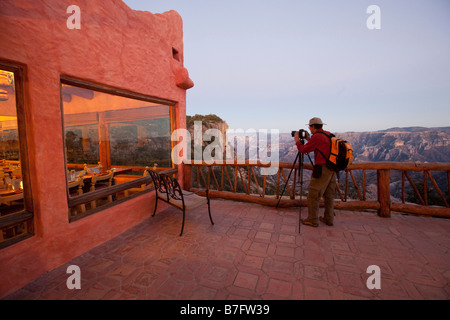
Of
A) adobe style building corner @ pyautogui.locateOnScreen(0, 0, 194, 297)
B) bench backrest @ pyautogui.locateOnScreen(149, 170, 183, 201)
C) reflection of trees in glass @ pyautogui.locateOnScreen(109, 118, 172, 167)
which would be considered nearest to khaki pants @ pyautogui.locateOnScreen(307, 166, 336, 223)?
bench backrest @ pyautogui.locateOnScreen(149, 170, 183, 201)

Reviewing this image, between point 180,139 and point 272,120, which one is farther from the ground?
point 272,120

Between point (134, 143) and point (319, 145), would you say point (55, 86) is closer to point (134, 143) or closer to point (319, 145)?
point (319, 145)

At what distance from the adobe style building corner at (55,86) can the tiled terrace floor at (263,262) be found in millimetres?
264

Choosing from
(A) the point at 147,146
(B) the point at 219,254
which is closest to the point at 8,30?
(B) the point at 219,254

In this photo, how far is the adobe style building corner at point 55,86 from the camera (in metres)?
2.06

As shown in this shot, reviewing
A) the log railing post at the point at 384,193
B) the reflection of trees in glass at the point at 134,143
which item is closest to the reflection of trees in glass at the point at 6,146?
the reflection of trees in glass at the point at 134,143

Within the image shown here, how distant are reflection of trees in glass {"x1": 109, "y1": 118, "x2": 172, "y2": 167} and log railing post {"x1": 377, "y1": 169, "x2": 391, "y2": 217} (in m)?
7.24

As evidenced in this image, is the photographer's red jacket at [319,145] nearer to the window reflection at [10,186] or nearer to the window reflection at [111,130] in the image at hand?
the window reflection at [10,186]

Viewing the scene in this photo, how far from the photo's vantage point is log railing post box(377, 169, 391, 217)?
392cm

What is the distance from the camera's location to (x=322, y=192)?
3434 mm
